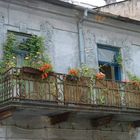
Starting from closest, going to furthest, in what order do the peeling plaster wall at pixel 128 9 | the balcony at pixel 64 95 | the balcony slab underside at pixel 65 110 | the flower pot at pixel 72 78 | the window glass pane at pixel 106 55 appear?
the balcony slab underside at pixel 65 110
the balcony at pixel 64 95
the flower pot at pixel 72 78
the window glass pane at pixel 106 55
the peeling plaster wall at pixel 128 9

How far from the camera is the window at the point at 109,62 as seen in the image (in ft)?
48.4

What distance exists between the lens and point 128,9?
19.5 meters

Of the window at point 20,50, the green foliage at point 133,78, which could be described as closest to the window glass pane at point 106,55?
the green foliage at point 133,78

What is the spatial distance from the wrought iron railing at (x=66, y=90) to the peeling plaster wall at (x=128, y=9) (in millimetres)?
6087

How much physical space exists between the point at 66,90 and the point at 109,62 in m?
3.31

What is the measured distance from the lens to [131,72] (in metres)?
15.3

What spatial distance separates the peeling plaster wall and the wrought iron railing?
609 centimetres

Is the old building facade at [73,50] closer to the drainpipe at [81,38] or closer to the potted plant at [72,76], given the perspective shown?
the drainpipe at [81,38]

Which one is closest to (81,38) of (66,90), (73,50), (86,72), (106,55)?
(73,50)

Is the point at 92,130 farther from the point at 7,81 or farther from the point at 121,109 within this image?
the point at 7,81

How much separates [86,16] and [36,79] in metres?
3.69

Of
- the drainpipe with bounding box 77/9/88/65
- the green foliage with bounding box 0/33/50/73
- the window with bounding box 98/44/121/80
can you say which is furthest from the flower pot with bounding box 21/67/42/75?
the window with bounding box 98/44/121/80

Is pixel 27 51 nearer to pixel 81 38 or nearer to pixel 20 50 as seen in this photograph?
pixel 20 50

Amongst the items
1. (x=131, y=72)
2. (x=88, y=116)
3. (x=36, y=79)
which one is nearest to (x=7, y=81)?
(x=36, y=79)
